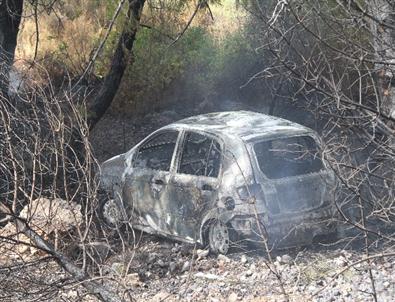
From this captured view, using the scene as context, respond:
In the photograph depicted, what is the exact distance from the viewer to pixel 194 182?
8430 millimetres

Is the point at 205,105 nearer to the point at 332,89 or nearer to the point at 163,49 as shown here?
the point at 163,49

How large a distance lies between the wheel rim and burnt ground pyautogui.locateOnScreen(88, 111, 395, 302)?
0.36ft

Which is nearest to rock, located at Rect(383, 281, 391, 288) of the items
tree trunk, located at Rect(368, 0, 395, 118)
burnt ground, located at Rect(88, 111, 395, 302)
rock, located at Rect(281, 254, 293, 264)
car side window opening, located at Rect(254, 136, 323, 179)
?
burnt ground, located at Rect(88, 111, 395, 302)

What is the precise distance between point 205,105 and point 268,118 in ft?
28.7

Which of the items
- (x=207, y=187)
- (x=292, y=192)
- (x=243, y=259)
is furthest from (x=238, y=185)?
(x=243, y=259)

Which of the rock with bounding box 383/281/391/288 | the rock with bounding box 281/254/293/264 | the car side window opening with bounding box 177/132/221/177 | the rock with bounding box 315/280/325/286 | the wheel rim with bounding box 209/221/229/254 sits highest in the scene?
the car side window opening with bounding box 177/132/221/177

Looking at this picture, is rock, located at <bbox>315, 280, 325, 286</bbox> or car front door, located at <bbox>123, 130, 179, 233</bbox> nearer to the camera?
rock, located at <bbox>315, 280, 325, 286</bbox>

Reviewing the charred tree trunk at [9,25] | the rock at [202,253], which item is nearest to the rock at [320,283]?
the rock at [202,253]

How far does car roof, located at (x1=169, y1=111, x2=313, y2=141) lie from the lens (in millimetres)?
8312

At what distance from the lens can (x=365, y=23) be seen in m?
4.30

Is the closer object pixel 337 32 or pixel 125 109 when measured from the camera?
pixel 337 32

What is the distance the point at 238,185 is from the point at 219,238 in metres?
0.74

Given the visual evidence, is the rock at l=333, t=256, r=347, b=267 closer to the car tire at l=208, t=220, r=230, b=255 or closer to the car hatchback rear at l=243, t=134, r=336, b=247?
the car hatchback rear at l=243, t=134, r=336, b=247

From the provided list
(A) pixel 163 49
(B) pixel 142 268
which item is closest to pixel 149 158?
(B) pixel 142 268
